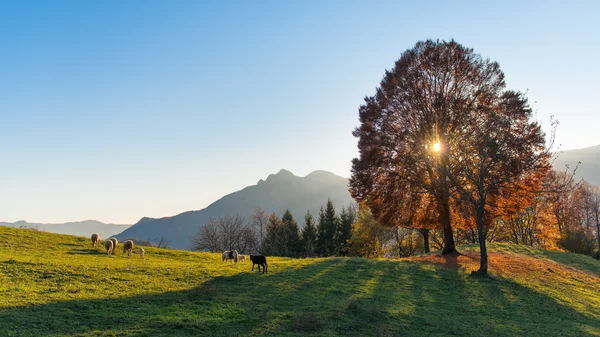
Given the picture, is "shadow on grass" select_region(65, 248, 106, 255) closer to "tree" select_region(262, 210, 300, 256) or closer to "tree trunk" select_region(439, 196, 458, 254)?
"tree trunk" select_region(439, 196, 458, 254)

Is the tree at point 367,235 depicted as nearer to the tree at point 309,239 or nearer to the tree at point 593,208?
the tree at point 309,239

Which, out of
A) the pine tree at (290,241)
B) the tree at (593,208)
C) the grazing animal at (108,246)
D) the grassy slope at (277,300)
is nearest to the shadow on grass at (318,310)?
the grassy slope at (277,300)

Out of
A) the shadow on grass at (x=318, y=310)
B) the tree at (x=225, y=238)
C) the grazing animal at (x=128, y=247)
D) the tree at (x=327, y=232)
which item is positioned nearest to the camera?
the shadow on grass at (x=318, y=310)

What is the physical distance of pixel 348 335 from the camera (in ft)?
38.9

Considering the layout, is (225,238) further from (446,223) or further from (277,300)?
(277,300)

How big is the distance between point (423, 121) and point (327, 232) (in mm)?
51441

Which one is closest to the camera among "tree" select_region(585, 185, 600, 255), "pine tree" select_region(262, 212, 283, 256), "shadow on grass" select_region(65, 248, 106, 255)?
"shadow on grass" select_region(65, 248, 106, 255)

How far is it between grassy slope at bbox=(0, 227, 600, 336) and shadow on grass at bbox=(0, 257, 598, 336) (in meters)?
0.05

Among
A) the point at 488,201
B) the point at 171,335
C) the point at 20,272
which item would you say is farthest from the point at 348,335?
the point at 488,201

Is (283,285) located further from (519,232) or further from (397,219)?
(519,232)

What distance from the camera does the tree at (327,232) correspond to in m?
78.8

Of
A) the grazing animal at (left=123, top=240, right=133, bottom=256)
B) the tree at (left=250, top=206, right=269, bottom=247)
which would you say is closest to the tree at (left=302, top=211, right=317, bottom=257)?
the tree at (left=250, top=206, right=269, bottom=247)

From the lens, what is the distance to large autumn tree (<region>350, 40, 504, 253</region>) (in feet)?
102

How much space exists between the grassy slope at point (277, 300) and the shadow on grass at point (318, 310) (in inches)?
1.9
